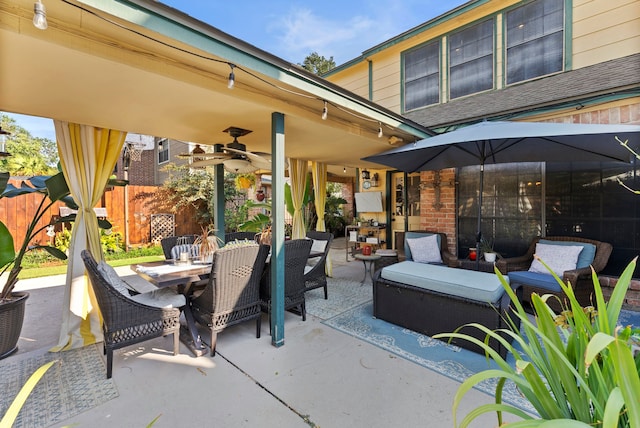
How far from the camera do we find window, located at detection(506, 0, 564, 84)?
5199 millimetres

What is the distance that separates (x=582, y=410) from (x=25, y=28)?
11.9ft

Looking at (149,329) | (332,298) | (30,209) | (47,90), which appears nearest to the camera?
(47,90)

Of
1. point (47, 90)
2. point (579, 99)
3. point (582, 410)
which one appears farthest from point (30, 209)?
point (579, 99)

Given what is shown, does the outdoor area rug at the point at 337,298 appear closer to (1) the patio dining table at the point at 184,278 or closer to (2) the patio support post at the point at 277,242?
(2) the patio support post at the point at 277,242

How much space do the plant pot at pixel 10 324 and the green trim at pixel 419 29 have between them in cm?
814

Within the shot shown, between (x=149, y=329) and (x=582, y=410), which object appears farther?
(x=149, y=329)

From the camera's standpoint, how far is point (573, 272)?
4.06 meters

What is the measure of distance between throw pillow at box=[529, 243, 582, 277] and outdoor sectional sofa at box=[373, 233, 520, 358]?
5.06 ft

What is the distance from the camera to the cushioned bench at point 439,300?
10.5 ft

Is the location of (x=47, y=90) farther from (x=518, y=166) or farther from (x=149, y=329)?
(x=518, y=166)

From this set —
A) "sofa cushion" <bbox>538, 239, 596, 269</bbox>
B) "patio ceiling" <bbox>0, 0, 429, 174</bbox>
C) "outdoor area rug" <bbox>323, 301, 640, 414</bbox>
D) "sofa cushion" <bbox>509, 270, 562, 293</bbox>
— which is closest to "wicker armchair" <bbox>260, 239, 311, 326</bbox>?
"outdoor area rug" <bbox>323, 301, 640, 414</bbox>

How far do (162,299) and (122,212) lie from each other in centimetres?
719

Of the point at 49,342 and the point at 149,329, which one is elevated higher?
the point at 149,329

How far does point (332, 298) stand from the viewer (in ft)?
16.8
